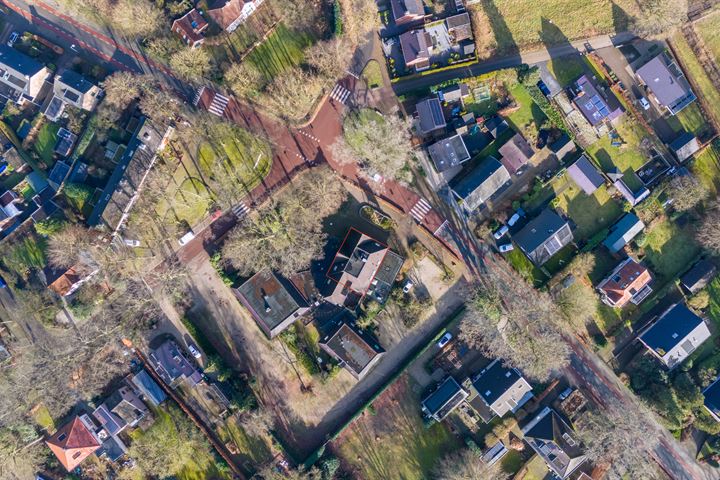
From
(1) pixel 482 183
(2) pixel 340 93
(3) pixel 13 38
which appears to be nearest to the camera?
(1) pixel 482 183

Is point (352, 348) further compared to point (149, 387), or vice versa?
point (149, 387)

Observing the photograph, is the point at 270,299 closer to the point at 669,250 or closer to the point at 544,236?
the point at 544,236

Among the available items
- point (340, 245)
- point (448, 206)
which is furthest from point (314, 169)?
point (448, 206)

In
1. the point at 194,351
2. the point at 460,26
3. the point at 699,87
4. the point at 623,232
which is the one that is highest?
the point at 460,26

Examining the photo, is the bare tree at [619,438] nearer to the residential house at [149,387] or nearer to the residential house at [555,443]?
the residential house at [555,443]

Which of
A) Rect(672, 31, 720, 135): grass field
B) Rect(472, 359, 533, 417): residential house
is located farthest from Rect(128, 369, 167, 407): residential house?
Rect(672, 31, 720, 135): grass field

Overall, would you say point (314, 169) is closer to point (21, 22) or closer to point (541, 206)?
point (541, 206)

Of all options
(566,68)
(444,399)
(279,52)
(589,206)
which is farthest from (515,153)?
(279,52)
